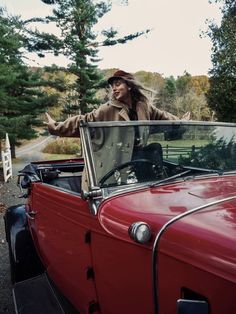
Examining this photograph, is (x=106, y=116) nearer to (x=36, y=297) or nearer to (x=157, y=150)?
(x=157, y=150)

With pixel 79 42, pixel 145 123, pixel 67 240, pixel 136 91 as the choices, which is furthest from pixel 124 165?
pixel 79 42

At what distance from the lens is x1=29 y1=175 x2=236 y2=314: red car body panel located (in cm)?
152

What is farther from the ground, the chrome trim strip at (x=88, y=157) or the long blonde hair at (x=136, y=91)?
the long blonde hair at (x=136, y=91)

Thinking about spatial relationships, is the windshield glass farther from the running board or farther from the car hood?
the running board

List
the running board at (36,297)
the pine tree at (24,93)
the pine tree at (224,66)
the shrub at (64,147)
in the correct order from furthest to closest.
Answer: the shrub at (64,147), the pine tree at (24,93), the pine tree at (224,66), the running board at (36,297)

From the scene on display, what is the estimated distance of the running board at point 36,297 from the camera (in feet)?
9.82

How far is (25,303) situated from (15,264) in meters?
0.64

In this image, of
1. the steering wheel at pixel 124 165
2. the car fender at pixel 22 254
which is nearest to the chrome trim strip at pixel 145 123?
the steering wheel at pixel 124 165

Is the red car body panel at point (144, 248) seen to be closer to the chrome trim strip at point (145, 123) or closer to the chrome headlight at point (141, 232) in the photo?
the chrome headlight at point (141, 232)

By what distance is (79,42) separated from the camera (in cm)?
2248

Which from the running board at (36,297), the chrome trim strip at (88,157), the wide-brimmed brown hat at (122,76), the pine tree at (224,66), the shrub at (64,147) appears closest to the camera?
the chrome trim strip at (88,157)

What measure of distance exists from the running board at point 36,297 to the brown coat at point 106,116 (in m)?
1.41

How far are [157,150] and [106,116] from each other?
0.68 meters

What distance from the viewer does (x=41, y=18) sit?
22781 millimetres
